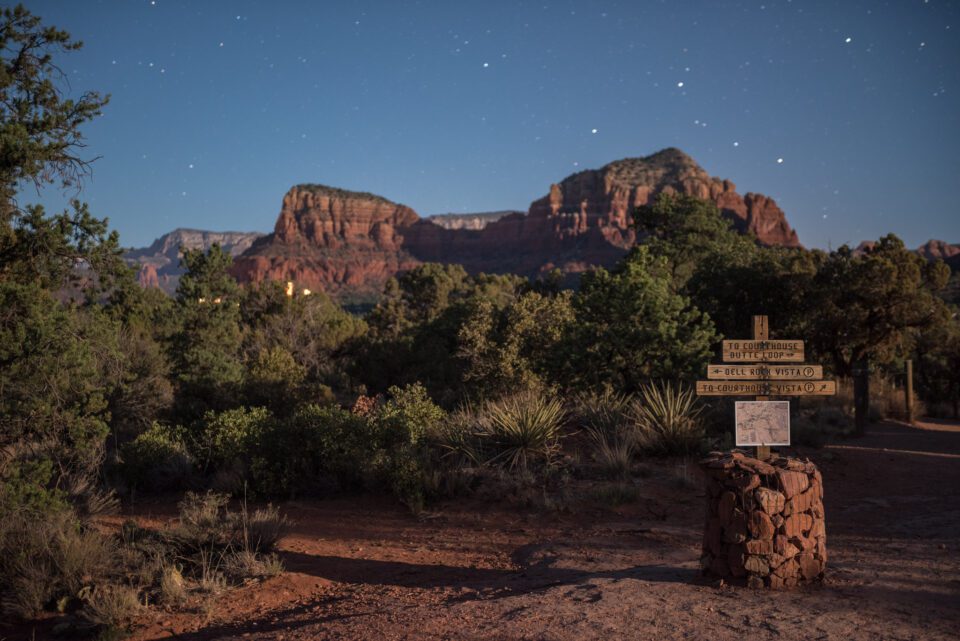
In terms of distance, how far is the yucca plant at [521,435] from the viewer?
38.6ft

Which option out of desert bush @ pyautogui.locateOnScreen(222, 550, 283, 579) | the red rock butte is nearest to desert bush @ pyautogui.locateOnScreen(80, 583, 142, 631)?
desert bush @ pyautogui.locateOnScreen(222, 550, 283, 579)

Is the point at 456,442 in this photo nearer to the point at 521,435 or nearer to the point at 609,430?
the point at 521,435

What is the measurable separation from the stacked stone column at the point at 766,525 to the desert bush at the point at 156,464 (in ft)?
32.6

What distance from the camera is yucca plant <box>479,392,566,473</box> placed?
11758mm

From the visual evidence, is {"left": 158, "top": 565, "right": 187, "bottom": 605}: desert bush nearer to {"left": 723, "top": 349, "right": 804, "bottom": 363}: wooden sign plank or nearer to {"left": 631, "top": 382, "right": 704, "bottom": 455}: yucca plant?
{"left": 723, "top": 349, "right": 804, "bottom": 363}: wooden sign plank

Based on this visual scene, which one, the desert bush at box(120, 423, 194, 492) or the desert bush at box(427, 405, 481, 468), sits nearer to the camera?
the desert bush at box(427, 405, 481, 468)

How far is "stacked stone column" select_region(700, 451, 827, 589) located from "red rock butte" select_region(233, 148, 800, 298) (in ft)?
377

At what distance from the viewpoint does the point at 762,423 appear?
23.4 ft

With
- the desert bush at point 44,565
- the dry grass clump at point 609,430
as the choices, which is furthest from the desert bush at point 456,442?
the desert bush at point 44,565

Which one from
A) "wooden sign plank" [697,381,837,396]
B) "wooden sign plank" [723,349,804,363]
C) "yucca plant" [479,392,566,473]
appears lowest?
"yucca plant" [479,392,566,473]

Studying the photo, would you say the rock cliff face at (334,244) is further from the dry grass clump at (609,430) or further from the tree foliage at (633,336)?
the dry grass clump at (609,430)

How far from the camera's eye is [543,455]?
11.9 meters

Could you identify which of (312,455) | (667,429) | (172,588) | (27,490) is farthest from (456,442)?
(27,490)

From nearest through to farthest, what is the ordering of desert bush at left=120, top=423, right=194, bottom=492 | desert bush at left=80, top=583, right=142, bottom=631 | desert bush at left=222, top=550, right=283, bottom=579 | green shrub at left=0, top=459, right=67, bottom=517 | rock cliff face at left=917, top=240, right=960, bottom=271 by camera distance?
desert bush at left=80, top=583, right=142, bottom=631 → desert bush at left=222, top=550, right=283, bottom=579 → green shrub at left=0, top=459, right=67, bottom=517 → desert bush at left=120, top=423, right=194, bottom=492 → rock cliff face at left=917, top=240, right=960, bottom=271
